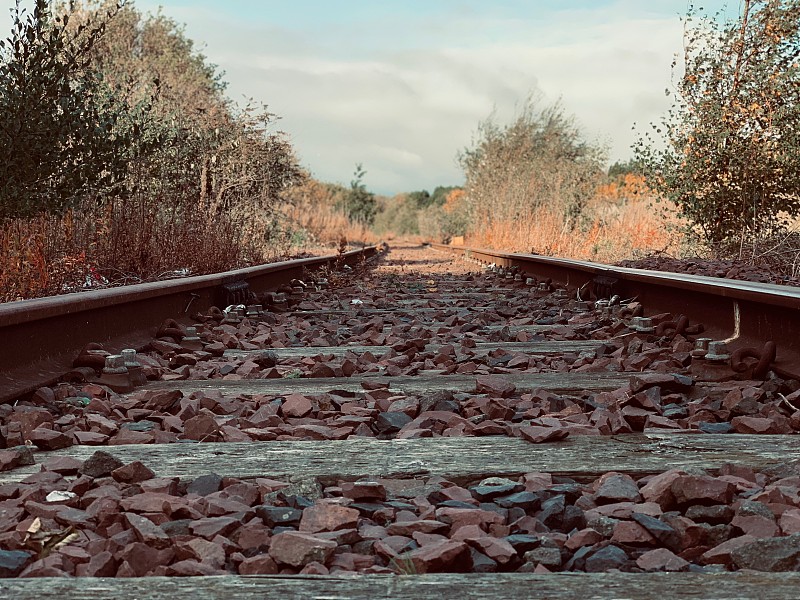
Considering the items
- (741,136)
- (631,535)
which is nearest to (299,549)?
(631,535)

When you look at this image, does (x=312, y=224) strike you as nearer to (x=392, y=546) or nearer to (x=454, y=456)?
(x=454, y=456)

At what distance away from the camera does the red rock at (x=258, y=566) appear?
1.57m

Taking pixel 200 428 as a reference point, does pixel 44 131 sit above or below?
above

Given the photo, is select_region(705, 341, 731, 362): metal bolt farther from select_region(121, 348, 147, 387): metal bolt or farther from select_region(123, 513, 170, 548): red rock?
select_region(123, 513, 170, 548): red rock

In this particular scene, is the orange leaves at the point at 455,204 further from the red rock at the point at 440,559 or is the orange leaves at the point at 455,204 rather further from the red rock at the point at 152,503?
the red rock at the point at 440,559

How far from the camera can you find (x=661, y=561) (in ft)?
5.27

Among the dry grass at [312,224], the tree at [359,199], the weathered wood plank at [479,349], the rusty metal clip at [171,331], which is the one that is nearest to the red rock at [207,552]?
the weathered wood plank at [479,349]

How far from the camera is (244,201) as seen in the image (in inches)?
556

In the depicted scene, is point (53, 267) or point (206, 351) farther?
point (53, 267)

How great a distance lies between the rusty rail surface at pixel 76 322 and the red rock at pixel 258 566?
177cm

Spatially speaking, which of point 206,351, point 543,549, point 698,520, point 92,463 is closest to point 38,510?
point 92,463

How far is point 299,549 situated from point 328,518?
0.21 meters

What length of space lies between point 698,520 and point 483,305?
5.63m

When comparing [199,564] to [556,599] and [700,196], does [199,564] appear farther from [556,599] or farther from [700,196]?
[700,196]
